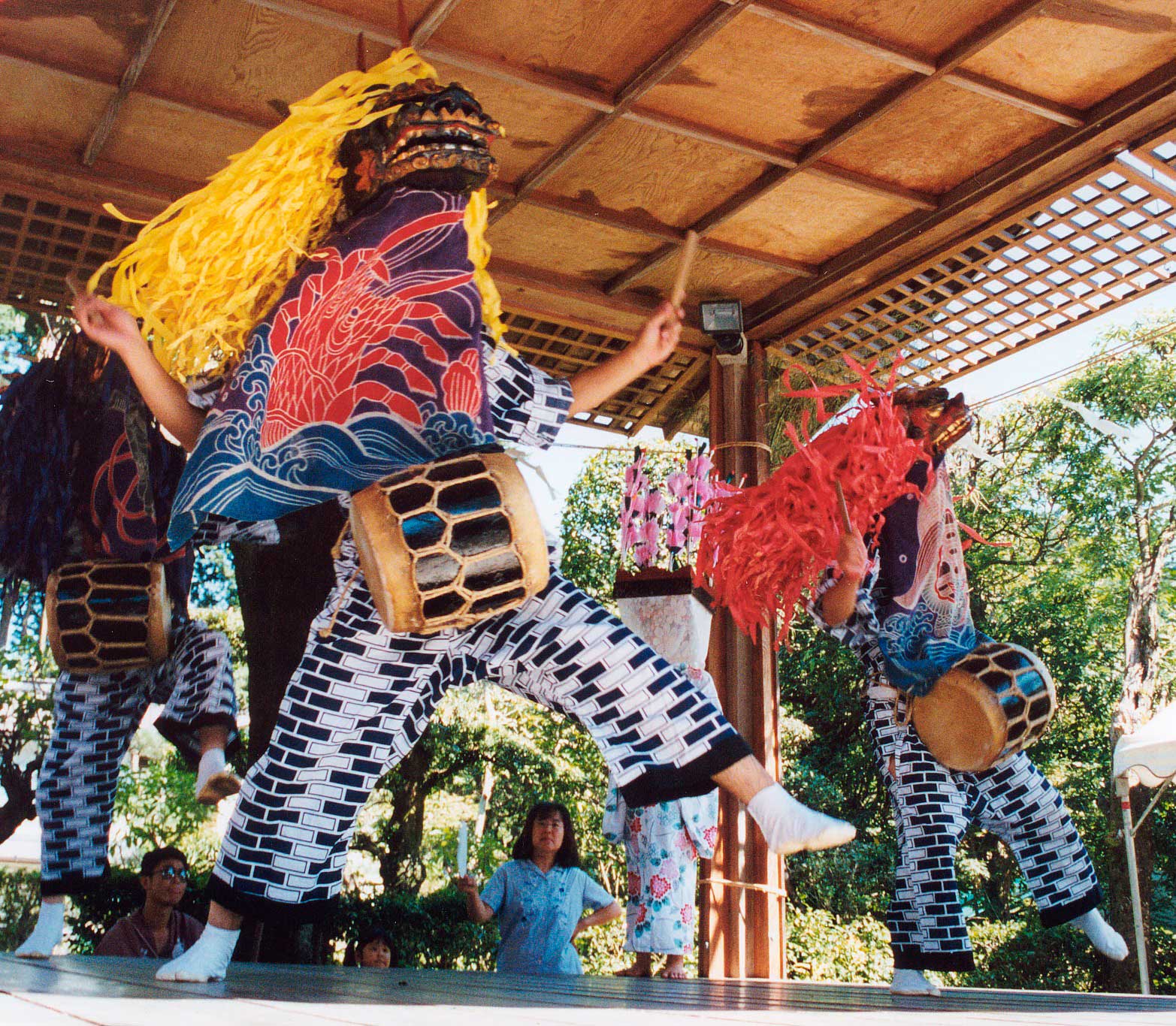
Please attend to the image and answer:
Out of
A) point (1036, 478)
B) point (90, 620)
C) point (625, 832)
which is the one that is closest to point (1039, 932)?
point (1036, 478)

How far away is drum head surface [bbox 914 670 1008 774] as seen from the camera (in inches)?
141

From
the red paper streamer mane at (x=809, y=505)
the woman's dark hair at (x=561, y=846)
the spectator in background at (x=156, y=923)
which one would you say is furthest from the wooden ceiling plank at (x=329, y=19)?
the spectator in background at (x=156, y=923)

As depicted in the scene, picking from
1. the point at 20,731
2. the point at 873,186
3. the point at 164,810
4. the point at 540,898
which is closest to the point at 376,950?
the point at 540,898

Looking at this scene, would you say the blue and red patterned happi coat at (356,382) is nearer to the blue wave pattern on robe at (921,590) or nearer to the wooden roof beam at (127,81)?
the wooden roof beam at (127,81)

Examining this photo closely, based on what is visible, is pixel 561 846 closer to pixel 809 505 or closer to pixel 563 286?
pixel 809 505

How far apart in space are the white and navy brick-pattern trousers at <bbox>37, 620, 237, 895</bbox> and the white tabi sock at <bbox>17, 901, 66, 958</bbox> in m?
0.05

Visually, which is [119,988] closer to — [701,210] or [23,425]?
[23,425]

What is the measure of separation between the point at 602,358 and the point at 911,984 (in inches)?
127

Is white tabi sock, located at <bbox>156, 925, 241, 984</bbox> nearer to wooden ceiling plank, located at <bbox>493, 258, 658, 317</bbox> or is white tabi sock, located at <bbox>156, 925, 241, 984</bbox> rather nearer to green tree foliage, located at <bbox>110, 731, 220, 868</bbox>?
wooden ceiling plank, located at <bbox>493, 258, 658, 317</bbox>

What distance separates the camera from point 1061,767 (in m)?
13.0

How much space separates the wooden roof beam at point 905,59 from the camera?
3.84m

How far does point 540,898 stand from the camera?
4.47m

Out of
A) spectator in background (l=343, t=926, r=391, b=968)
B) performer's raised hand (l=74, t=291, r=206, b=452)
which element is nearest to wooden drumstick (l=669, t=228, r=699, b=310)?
performer's raised hand (l=74, t=291, r=206, b=452)

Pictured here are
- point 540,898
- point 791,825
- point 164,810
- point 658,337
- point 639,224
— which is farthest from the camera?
point 164,810
